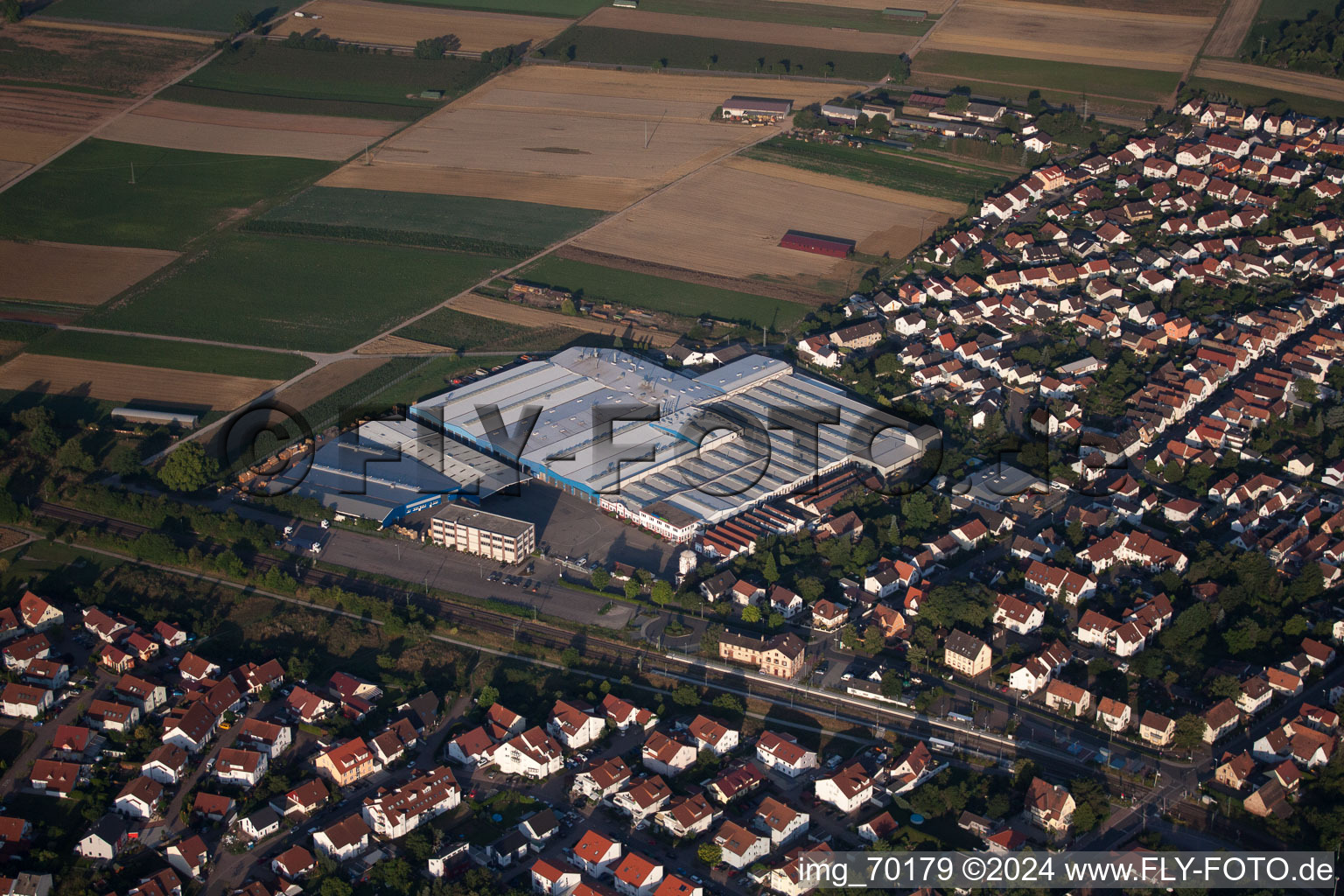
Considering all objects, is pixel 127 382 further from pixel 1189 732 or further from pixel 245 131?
pixel 1189 732

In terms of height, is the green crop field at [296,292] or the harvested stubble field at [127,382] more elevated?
the green crop field at [296,292]

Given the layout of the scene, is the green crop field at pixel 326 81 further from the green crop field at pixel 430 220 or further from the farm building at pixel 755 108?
the farm building at pixel 755 108

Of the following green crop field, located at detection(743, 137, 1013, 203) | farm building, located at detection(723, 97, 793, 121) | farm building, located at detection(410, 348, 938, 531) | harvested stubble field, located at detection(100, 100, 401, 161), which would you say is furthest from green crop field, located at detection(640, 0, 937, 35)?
farm building, located at detection(410, 348, 938, 531)

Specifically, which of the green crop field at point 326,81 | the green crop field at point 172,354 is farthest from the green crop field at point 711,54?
the green crop field at point 172,354

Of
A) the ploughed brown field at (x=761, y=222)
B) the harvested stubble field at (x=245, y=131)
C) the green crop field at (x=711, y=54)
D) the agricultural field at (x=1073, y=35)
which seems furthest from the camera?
the green crop field at (x=711, y=54)

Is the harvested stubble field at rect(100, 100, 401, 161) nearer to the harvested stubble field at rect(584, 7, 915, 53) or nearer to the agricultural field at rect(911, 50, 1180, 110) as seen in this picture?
the harvested stubble field at rect(584, 7, 915, 53)

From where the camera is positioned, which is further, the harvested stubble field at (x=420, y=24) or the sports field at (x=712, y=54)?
the harvested stubble field at (x=420, y=24)
